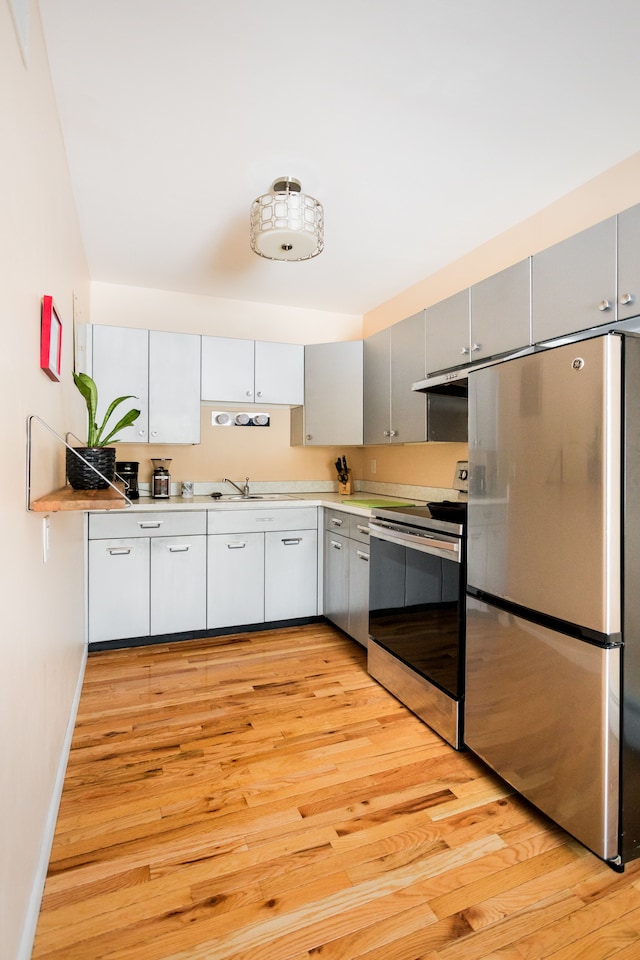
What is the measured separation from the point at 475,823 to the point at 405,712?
775mm

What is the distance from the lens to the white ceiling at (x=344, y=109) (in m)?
1.52

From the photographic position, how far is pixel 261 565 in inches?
141

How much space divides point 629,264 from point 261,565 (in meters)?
2.72

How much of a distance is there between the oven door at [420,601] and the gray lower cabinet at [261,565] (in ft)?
2.98

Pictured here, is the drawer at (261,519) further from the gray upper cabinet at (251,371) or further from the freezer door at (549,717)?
the freezer door at (549,717)

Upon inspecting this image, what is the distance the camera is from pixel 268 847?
1.62m

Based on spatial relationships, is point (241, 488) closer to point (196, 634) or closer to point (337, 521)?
point (337, 521)

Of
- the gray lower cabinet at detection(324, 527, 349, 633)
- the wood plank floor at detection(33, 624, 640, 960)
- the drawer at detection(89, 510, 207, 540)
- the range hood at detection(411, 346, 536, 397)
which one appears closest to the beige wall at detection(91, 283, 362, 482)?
the drawer at detection(89, 510, 207, 540)

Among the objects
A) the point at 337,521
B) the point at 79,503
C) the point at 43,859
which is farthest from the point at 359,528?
the point at 43,859

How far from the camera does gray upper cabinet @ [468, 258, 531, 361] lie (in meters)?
2.23

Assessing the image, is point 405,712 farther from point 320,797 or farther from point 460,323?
point 460,323

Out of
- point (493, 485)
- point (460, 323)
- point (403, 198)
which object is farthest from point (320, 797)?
point (403, 198)

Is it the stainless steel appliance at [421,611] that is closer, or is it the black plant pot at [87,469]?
the black plant pot at [87,469]

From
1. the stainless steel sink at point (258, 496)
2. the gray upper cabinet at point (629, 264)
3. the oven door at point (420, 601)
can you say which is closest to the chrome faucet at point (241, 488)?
the stainless steel sink at point (258, 496)
